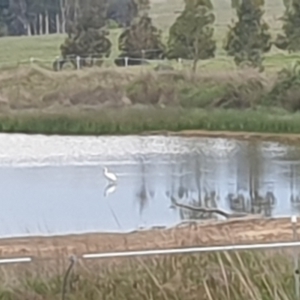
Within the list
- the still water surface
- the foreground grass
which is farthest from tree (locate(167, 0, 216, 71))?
the foreground grass

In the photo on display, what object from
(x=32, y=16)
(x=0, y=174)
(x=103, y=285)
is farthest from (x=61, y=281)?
(x=32, y=16)

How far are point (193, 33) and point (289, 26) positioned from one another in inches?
17.9

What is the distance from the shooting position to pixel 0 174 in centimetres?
342

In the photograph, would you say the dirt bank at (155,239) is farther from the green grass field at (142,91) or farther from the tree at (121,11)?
the tree at (121,11)

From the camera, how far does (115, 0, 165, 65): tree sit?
12.0 feet

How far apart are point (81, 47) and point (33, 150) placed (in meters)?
0.54

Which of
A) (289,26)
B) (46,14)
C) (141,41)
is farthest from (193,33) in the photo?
(46,14)

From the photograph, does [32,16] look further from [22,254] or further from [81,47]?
[22,254]

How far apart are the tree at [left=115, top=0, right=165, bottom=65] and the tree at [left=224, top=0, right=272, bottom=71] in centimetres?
32

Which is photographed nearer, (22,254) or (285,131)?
(22,254)

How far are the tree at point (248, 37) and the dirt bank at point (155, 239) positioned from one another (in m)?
1.06

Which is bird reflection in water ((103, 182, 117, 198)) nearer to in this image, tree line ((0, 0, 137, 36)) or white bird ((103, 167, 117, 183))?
white bird ((103, 167, 117, 183))

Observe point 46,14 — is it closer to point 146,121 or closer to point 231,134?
point 146,121

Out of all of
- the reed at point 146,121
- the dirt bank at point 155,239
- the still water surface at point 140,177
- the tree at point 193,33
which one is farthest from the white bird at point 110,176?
the tree at point 193,33
